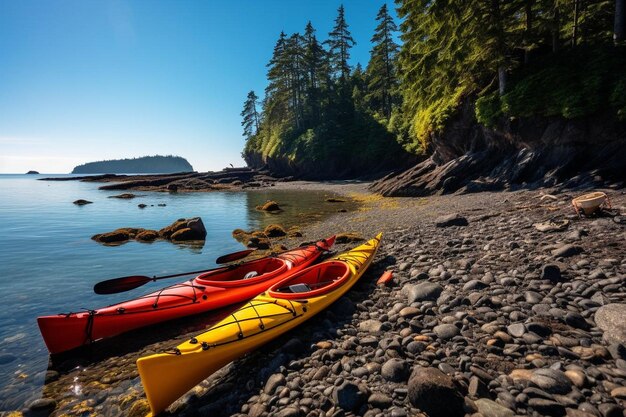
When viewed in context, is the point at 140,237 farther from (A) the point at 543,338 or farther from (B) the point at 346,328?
(A) the point at 543,338

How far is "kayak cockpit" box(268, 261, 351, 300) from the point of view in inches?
264

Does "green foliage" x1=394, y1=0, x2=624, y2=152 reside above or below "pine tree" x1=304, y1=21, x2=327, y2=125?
below

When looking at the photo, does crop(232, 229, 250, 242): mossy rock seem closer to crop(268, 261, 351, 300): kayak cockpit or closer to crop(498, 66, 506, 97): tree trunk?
crop(268, 261, 351, 300): kayak cockpit

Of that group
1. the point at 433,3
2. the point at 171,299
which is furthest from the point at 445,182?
the point at 171,299

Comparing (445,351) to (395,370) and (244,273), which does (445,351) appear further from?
(244,273)

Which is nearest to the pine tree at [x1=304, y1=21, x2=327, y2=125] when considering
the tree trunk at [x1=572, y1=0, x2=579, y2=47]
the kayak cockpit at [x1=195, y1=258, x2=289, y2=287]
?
the tree trunk at [x1=572, y1=0, x2=579, y2=47]

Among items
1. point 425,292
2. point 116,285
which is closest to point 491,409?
point 425,292

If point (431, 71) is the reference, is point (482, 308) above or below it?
below

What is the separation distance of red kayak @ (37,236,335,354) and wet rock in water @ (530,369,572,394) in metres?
6.14

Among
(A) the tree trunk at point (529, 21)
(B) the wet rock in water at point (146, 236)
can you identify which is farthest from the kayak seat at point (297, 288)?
(A) the tree trunk at point (529, 21)

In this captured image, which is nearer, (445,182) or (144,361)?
(144,361)

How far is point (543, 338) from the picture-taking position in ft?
12.8

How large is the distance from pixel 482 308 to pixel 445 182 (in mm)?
17991

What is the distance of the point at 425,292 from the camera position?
5.69 metres
